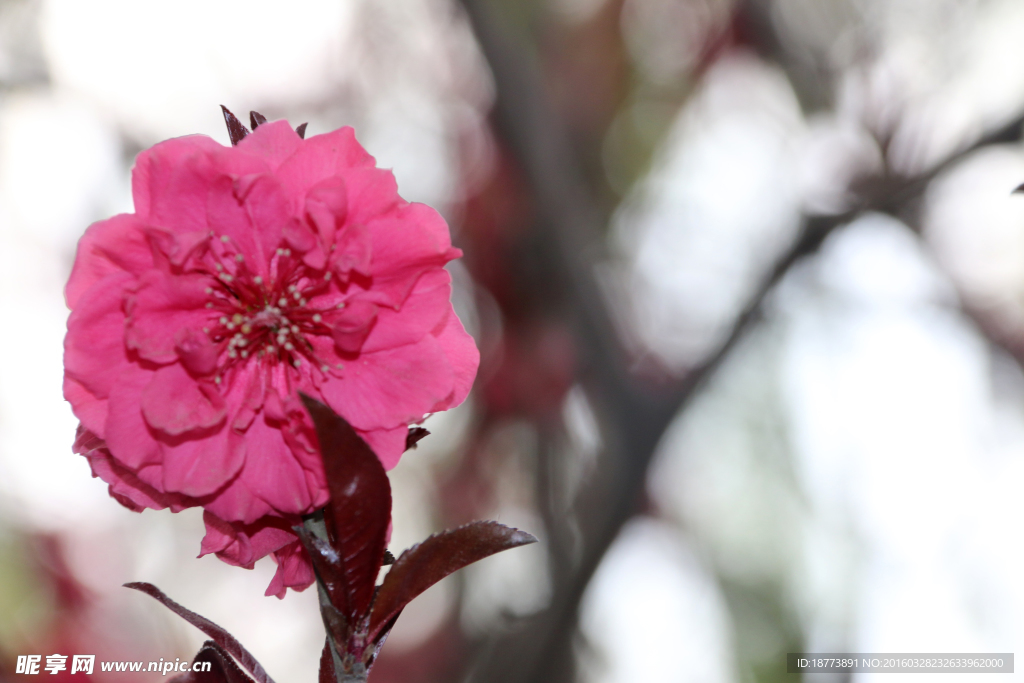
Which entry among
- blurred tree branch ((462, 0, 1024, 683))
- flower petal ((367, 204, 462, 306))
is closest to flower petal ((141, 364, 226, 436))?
flower petal ((367, 204, 462, 306))

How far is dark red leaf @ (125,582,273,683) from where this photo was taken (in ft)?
1.12

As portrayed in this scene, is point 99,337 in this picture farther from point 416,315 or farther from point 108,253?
point 416,315

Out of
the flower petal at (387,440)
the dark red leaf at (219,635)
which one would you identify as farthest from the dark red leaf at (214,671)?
the flower petal at (387,440)

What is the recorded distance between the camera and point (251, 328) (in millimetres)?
373

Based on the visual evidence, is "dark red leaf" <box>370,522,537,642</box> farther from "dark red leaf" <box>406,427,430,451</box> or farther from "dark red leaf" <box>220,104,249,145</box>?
"dark red leaf" <box>220,104,249,145</box>

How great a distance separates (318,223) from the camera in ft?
1.11

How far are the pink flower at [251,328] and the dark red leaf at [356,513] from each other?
0.03 meters

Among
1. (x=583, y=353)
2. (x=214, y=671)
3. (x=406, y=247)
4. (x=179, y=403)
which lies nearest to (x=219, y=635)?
(x=214, y=671)

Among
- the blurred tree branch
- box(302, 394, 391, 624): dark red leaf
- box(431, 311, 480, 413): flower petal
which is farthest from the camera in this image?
the blurred tree branch

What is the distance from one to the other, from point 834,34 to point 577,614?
68.6 inches

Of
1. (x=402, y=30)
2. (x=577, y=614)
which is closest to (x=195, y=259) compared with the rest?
(x=577, y=614)

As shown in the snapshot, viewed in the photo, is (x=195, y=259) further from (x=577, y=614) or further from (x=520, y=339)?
(x=520, y=339)

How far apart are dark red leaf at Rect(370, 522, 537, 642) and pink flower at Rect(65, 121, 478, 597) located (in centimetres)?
5

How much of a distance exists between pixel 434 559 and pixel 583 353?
41.6 inches
